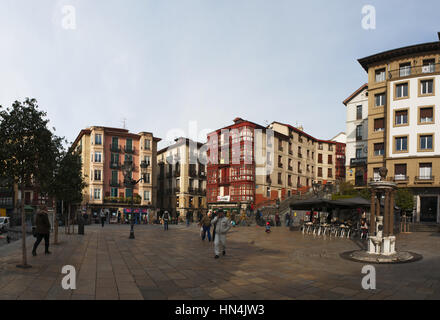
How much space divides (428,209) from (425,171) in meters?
3.66

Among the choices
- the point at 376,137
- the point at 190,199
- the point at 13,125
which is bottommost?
the point at 190,199

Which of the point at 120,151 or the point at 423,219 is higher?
the point at 120,151

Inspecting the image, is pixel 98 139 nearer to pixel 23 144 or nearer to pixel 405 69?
pixel 405 69

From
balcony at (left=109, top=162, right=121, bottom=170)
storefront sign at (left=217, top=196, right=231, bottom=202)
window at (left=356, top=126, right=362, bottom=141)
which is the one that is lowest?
storefront sign at (left=217, top=196, right=231, bottom=202)

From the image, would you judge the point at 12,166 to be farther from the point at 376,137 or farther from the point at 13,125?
the point at 376,137

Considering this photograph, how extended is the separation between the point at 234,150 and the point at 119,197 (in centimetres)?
2014

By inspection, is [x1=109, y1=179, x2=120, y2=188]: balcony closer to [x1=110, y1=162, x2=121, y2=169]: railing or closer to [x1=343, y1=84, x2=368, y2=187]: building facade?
[x1=110, y1=162, x2=121, y2=169]: railing

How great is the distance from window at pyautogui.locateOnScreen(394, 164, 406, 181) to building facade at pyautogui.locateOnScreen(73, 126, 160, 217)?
32955 mm

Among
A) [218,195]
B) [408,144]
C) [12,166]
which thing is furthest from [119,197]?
[12,166]

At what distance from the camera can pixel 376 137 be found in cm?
3575

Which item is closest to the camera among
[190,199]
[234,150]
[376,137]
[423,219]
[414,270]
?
[414,270]

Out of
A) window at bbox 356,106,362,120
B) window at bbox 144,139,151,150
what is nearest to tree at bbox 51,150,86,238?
window at bbox 356,106,362,120

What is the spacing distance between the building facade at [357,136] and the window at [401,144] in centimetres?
524

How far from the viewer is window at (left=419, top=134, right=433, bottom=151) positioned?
31341 mm
